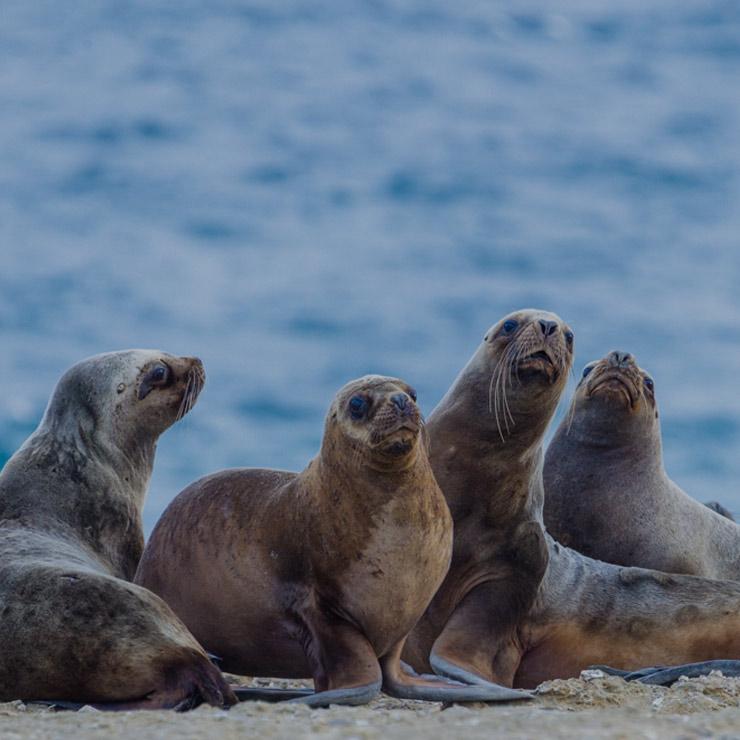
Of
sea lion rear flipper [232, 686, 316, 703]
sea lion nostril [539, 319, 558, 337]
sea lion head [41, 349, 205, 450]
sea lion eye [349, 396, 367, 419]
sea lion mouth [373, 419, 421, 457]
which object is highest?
sea lion nostril [539, 319, 558, 337]

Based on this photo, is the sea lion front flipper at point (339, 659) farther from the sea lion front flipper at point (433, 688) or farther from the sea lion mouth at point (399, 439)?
the sea lion mouth at point (399, 439)

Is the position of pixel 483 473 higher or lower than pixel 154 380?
lower

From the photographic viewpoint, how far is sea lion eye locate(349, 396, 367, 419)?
7.04 metres

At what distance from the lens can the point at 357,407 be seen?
278 inches

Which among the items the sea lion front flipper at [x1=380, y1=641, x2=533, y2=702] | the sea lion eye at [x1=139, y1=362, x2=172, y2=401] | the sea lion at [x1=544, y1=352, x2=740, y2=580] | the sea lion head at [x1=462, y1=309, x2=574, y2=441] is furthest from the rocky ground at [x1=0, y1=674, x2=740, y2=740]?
the sea lion eye at [x1=139, y1=362, x2=172, y2=401]

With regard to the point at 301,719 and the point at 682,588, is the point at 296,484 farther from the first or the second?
the point at 682,588

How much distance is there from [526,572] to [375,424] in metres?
2.00

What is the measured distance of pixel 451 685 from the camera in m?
6.91

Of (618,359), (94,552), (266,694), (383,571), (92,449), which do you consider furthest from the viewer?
(618,359)

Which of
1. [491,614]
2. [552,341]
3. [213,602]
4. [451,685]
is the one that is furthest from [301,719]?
[552,341]

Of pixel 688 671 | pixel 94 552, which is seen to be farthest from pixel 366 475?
pixel 94 552

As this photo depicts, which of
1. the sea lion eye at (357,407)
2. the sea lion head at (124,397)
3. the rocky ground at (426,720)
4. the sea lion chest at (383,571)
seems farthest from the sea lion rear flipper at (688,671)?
the sea lion head at (124,397)

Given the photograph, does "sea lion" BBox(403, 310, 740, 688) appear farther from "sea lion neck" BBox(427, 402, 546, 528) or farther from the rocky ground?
the rocky ground

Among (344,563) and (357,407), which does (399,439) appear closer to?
(357,407)
